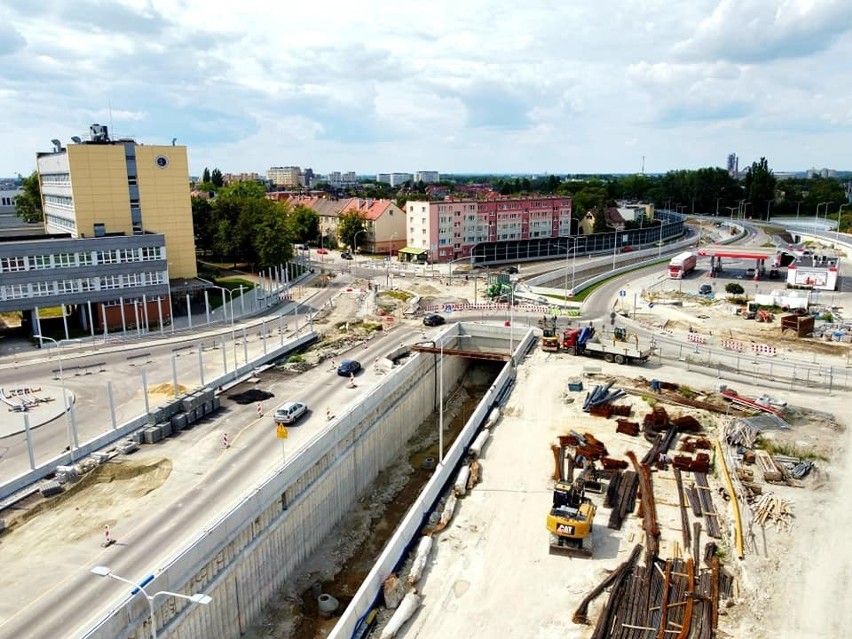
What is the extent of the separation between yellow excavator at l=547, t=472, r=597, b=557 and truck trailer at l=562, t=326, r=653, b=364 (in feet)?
88.9

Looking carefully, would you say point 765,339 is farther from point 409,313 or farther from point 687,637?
point 687,637

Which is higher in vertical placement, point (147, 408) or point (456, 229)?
point (456, 229)

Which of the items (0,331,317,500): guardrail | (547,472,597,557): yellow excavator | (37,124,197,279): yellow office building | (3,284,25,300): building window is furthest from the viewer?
(37,124,197,279): yellow office building

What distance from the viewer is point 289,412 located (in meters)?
39.1

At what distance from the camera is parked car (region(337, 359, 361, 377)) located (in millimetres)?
48719

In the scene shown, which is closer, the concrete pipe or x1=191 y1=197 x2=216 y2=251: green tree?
the concrete pipe

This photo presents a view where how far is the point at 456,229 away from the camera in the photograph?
11494 centimetres

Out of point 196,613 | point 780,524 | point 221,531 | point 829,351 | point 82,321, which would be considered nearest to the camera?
point 196,613

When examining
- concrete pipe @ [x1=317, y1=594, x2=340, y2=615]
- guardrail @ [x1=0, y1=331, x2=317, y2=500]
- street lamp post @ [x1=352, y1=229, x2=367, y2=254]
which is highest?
street lamp post @ [x1=352, y1=229, x2=367, y2=254]

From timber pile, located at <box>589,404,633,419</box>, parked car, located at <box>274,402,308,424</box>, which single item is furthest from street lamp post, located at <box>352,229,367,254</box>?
timber pile, located at <box>589,404,633,419</box>

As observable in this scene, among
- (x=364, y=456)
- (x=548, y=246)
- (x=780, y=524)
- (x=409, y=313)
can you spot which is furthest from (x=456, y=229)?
(x=780, y=524)

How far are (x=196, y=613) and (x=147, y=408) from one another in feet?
55.4

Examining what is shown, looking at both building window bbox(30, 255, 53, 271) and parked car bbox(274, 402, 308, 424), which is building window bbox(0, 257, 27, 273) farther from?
parked car bbox(274, 402, 308, 424)

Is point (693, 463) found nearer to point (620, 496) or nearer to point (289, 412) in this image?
point (620, 496)
